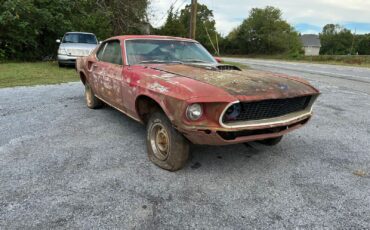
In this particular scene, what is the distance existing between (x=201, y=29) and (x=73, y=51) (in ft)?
157

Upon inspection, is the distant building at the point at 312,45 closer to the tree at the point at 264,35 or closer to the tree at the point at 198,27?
the tree at the point at 264,35

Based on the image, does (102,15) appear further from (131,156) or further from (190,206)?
(190,206)

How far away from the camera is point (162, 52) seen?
430 cm

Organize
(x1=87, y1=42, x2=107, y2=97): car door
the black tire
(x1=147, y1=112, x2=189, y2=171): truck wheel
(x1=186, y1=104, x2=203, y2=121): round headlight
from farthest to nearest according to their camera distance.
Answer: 1. (x1=87, y1=42, x2=107, y2=97): car door
2. the black tire
3. (x1=147, y1=112, x2=189, y2=171): truck wheel
4. (x1=186, y1=104, x2=203, y2=121): round headlight

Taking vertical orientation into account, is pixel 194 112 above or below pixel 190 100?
below

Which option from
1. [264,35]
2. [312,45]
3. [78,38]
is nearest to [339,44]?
[312,45]

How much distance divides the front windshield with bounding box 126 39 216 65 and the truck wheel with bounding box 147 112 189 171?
1099mm

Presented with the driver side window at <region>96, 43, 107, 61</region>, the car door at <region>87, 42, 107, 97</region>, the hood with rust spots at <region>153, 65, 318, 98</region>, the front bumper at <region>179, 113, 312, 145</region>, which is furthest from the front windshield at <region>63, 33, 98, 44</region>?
the front bumper at <region>179, 113, 312, 145</region>

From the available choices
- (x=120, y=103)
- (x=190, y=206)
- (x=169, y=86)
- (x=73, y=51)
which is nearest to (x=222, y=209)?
(x=190, y=206)

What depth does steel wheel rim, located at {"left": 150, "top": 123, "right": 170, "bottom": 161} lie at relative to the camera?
3.28m

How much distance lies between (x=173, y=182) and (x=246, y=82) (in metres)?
1.30

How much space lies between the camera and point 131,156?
12.1 feet

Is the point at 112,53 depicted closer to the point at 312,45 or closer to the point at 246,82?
the point at 246,82

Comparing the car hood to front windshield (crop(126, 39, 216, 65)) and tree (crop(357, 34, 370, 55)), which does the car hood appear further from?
tree (crop(357, 34, 370, 55))
